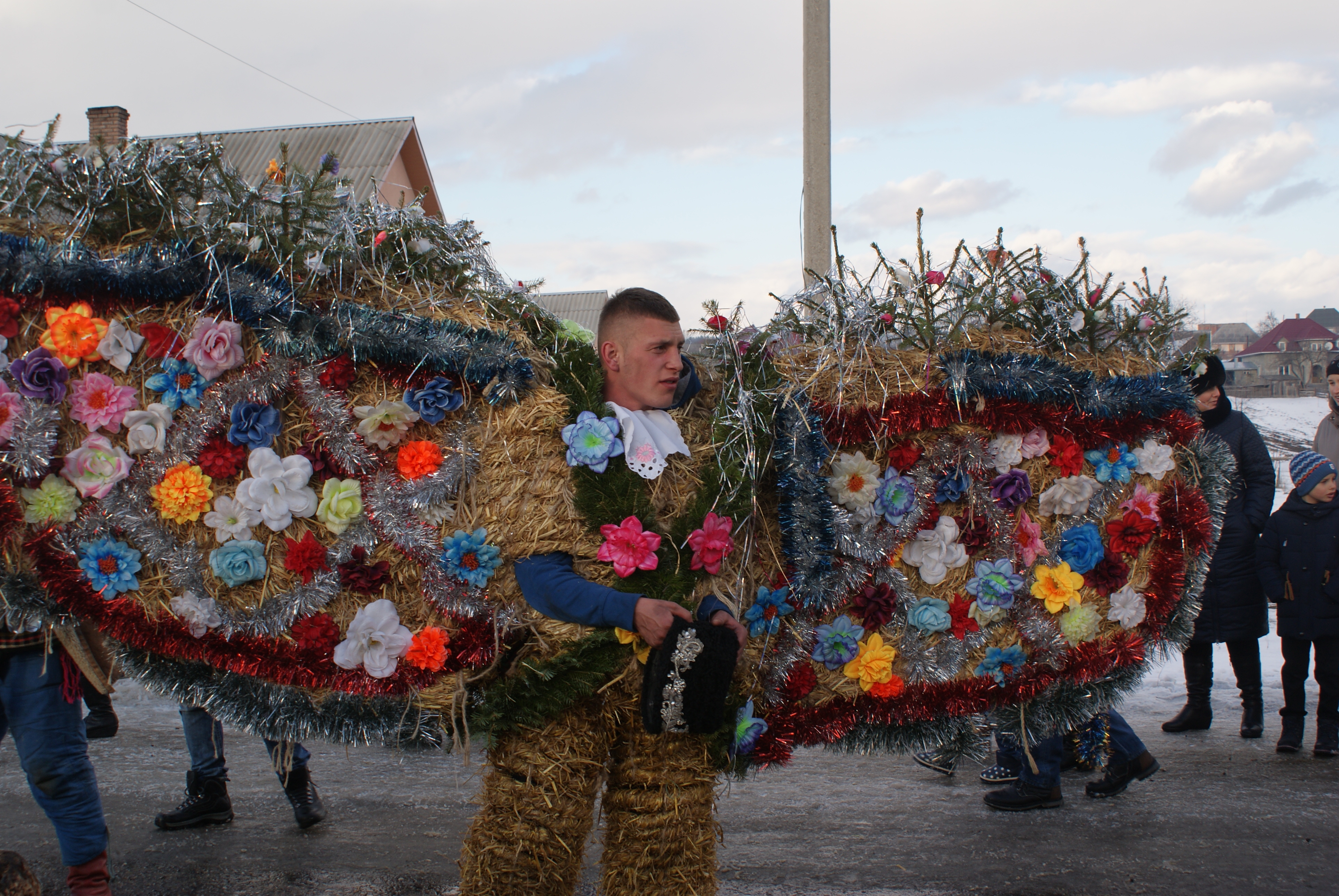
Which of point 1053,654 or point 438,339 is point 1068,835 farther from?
point 438,339

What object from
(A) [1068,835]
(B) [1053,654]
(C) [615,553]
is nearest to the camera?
(C) [615,553]

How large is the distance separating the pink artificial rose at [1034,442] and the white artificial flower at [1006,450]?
0.08 feet

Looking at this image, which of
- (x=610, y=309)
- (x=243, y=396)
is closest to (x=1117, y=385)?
(x=610, y=309)

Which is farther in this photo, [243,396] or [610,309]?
[610,309]

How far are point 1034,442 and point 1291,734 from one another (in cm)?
308

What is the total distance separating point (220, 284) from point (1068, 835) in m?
3.84

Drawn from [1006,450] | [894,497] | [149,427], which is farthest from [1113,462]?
[149,427]

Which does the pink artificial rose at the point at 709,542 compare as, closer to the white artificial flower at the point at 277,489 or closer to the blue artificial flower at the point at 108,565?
the white artificial flower at the point at 277,489

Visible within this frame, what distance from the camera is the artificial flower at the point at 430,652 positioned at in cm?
266

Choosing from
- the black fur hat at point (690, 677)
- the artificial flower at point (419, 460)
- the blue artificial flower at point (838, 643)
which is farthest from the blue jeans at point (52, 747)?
the blue artificial flower at point (838, 643)

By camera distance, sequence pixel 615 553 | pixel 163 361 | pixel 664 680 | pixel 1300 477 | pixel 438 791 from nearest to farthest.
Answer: pixel 664 680
pixel 615 553
pixel 163 361
pixel 438 791
pixel 1300 477

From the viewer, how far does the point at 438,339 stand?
2.63 metres

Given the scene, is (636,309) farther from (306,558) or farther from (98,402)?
(98,402)

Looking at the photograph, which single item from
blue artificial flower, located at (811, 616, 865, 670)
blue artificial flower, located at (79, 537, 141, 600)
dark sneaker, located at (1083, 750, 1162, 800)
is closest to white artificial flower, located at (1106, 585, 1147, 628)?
blue artificial flower, located at (811, 616, 865, 670)
